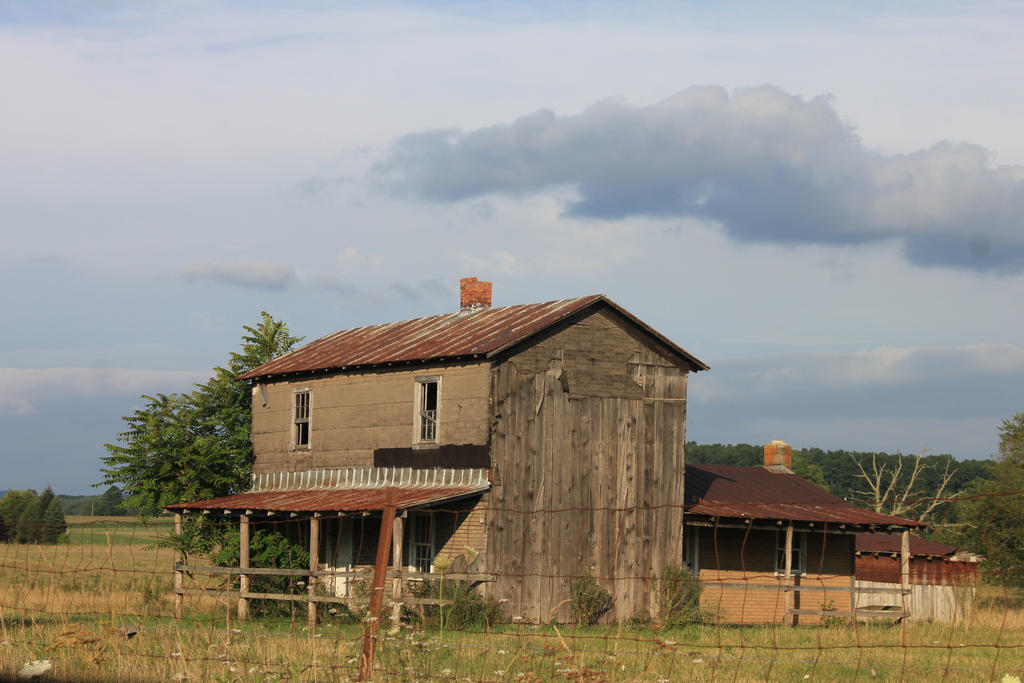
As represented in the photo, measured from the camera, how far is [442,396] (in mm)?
25703

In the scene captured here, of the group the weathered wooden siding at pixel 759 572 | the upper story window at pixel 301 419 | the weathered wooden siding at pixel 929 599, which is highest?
the upper story window at pixel 301 419

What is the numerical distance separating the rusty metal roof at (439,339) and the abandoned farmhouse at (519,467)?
0.07 m

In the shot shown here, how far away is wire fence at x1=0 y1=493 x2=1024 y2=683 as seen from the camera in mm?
11477

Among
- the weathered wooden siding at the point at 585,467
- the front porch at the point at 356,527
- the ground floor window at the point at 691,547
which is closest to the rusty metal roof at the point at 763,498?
the ground floor window at the point at 691,547

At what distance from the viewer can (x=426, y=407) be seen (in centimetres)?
2630

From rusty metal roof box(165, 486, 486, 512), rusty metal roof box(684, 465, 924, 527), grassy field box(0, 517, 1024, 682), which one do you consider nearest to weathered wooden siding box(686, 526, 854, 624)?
rusty metal roof box(684, 465, 924, 527)

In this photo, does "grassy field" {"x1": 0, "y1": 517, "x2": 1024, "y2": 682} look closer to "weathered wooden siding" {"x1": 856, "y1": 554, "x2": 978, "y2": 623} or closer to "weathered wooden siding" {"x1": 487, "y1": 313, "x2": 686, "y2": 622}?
"weathered wooden siding" {"x1": 487, "y1": 313, "x2": 686, "y2": 622}

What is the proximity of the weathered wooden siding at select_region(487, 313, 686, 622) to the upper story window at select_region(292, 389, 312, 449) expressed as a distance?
7103mm

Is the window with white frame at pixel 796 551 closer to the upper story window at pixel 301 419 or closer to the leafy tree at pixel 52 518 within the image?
the upper story window at pixel 301 419

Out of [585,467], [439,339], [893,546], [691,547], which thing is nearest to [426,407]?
[439,339]

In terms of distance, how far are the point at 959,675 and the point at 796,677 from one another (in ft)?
6.55

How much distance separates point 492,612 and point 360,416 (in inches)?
261

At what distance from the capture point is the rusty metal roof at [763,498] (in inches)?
1087

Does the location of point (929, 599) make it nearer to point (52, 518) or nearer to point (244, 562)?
point (244, 562)
